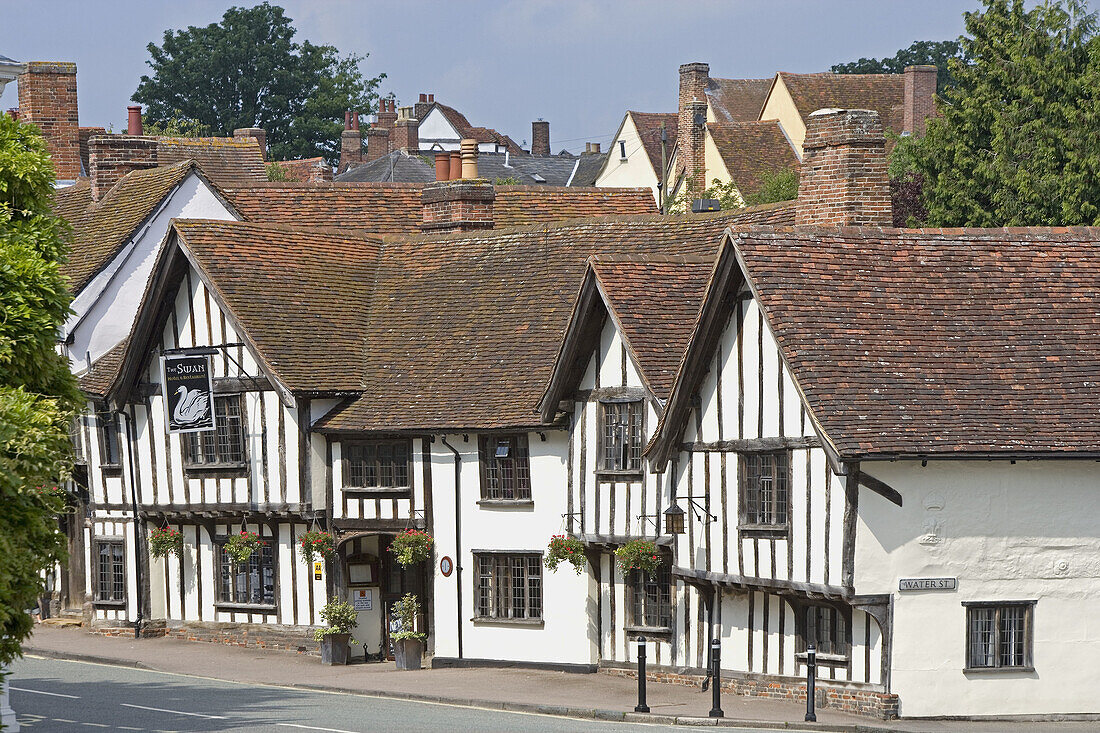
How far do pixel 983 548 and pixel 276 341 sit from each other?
13061mm

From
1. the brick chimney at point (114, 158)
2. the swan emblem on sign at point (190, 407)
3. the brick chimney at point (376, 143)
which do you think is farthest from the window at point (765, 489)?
the brick chimney at point (376, 143)

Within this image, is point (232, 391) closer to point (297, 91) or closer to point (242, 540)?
point (242, 540)

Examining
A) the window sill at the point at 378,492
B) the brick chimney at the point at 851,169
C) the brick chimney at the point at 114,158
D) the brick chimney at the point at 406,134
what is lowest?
the window sill at the point at 378,492

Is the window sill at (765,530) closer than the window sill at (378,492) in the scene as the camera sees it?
Yes

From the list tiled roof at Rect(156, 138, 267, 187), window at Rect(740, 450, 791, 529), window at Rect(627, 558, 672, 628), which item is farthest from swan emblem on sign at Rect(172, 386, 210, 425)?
tiled roof at Rect(156, 138, 267, 187)

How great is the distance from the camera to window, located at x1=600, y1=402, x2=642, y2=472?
26.3 meters

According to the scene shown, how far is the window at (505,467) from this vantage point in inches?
1111

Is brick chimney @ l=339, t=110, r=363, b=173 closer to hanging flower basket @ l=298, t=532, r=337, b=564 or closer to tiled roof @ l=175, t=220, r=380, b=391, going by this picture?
tiled roof @ l=175, t=220, r=380, b=391

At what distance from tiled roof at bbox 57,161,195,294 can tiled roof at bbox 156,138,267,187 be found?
23.4 ft

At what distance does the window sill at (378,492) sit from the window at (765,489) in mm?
7496

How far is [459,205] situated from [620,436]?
389 inches

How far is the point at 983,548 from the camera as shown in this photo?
22125 mm

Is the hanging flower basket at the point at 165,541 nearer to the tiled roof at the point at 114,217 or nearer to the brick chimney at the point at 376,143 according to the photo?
the tiled roof at the point at 114,217

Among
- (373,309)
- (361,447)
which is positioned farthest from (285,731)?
(373,309)
